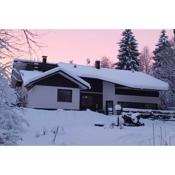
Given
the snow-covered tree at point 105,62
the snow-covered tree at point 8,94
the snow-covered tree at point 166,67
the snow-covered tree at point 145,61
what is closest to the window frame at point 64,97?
the snow-covered tree at point 105,62

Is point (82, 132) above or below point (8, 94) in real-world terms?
below

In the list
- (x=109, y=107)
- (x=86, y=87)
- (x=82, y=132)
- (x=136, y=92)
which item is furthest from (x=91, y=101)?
(x=136, y=92)

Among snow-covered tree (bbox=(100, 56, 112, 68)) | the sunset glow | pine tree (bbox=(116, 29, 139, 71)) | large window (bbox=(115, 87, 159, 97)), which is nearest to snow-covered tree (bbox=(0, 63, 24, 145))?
the sunset glow

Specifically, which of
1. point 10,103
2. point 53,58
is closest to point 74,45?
point 53,58

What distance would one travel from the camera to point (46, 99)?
6793 millimetres

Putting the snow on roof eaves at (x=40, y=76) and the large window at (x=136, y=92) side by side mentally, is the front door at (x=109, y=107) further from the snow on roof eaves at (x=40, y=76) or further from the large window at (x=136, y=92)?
the snow on roof eaves at (x=40, y=76)

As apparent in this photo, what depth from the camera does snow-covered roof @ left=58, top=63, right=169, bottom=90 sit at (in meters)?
6.94

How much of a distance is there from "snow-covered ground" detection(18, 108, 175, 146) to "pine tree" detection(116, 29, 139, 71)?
1.06m

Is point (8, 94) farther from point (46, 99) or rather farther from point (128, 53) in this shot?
point (128, 53)

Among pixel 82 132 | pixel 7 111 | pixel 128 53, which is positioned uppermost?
pixel 128 53

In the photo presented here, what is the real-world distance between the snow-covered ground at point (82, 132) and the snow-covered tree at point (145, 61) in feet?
3.24

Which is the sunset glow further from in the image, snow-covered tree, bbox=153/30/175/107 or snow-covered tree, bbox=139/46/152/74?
snow-covered tree, bbox=153/30/175/107

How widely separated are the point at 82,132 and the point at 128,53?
153 centimetres
